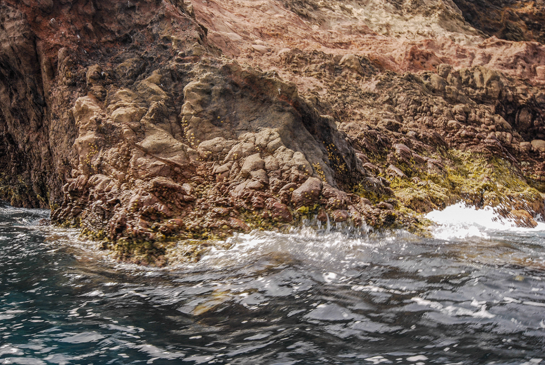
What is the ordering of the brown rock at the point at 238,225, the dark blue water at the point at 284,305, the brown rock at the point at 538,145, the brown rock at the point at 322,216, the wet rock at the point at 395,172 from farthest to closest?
the brown rock at the point at 538,145 → the wet rock at the point at 395,172 → the brown rock at the point at 322,216 → the brown rock at the point at 238,225 → the dark blue water at the point at 284,305

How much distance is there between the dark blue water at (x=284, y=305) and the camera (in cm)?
299

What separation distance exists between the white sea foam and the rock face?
1.16 ft

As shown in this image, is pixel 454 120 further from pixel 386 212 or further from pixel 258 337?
pixel 258 337

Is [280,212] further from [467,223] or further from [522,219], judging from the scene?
[522,219]

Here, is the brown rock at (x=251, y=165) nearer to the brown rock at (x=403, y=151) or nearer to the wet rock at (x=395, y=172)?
the wet rock at (x=395, y=172)

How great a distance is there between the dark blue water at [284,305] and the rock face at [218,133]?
0.98 metres

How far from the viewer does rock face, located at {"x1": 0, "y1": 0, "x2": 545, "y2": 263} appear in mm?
6859

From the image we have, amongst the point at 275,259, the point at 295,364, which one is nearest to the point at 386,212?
the point at 275,259

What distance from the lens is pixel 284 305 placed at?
3.94 metres

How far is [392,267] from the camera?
502cm

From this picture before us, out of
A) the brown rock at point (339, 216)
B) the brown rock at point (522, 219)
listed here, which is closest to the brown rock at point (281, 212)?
the brown rock at point (339, 216)

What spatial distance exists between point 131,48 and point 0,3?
12.2 ft

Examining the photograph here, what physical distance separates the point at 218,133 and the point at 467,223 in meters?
6.04

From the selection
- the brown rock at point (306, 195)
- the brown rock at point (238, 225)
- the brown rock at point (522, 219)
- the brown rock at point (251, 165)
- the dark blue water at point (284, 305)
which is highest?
the brown rock at point (251, 165)
